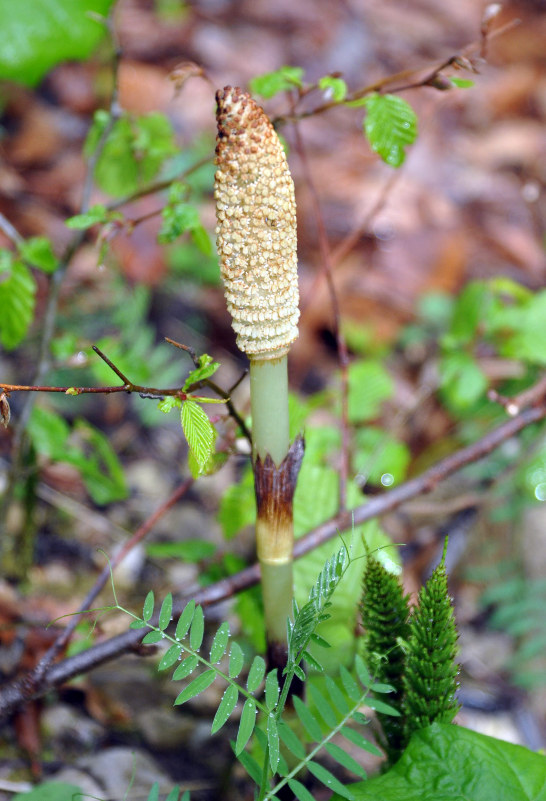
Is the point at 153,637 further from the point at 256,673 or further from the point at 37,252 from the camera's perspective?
the point at 37,252

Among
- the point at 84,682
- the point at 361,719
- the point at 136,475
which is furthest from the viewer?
the point at 136,475

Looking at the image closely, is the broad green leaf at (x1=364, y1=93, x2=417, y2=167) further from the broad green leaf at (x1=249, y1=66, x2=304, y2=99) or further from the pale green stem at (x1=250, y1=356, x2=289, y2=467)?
the pale green stem at (x1=250, y1=356, x2=289, y2=467)

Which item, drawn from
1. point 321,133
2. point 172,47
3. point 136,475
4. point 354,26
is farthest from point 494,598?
point 354,26

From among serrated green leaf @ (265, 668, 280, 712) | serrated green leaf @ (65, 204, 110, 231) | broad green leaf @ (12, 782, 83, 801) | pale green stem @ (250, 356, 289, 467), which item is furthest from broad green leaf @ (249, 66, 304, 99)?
Result: broad green leaf @ (12, 782, 83, 801)

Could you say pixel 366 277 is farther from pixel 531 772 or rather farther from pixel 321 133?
pixel 531 772

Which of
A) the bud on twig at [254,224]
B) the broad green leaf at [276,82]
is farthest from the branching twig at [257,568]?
the broad green leaf at [276,82]

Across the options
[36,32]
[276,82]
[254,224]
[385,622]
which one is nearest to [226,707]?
[385,622]
